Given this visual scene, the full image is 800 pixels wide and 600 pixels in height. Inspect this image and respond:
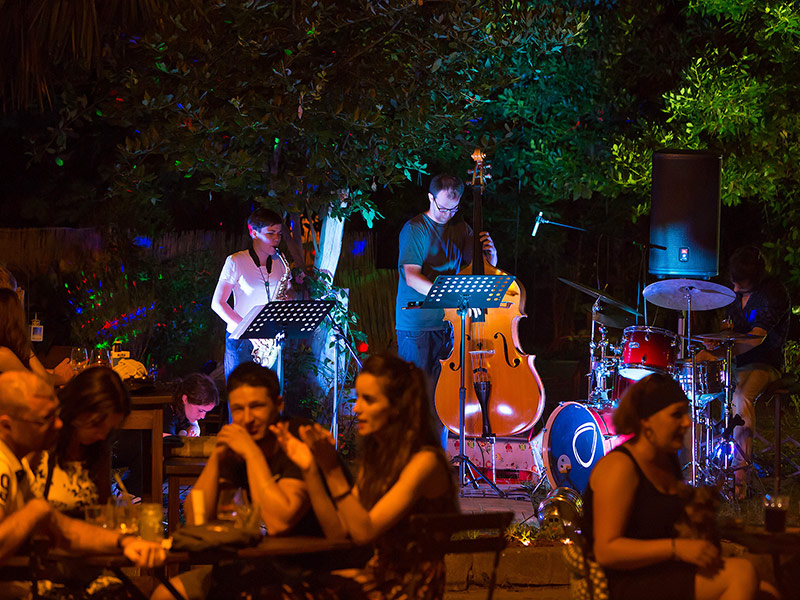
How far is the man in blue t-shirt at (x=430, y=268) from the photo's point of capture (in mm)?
7258

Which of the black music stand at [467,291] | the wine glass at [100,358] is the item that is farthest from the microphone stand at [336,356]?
the wine glass at [100,358]

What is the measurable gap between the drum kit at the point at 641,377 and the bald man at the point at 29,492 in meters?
4.18

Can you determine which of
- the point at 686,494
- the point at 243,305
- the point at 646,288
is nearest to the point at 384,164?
the point at 243,305

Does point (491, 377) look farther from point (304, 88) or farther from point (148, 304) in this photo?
point (148, 304)

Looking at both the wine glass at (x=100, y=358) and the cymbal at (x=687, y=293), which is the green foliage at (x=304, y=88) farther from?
the wine glass at (x=100, y=358)

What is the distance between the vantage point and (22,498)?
3.40 metres

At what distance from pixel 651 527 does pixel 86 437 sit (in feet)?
6.65

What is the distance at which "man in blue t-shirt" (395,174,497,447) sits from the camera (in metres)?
7.26

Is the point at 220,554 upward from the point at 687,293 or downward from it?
downward

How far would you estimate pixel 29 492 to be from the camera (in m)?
3.50

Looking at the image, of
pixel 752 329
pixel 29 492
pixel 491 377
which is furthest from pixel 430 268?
pixel 29 492

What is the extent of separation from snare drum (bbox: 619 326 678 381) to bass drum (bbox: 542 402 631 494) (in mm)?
337

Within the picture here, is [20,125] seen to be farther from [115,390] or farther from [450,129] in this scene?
[115,390]

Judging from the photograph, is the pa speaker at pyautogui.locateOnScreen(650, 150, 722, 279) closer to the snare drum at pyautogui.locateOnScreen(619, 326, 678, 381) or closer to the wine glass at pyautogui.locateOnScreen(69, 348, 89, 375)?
the snare drum at pyautogui.locateOnScreen(619, 326, 678, 381)
